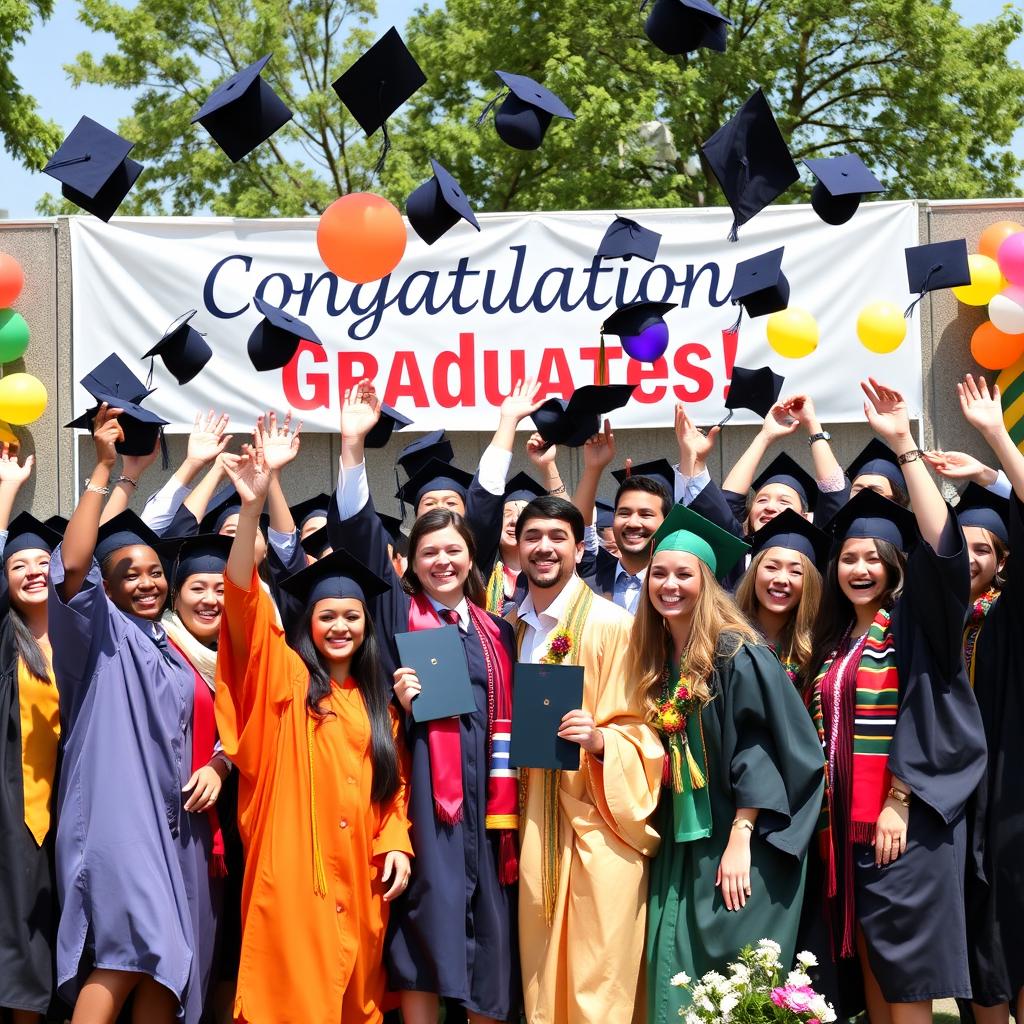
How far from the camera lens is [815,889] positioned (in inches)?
181

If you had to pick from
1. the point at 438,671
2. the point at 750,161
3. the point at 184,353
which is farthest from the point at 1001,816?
the point at 184,353

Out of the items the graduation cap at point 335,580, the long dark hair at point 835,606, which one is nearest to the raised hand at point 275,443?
the graduation cap at point 335,580

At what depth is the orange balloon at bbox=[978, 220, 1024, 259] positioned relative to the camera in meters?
8.34

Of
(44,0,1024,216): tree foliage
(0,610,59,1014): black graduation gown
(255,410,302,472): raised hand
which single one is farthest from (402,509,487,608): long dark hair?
(44,0,1024,216): tree foliage

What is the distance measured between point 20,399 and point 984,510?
5.41 metres

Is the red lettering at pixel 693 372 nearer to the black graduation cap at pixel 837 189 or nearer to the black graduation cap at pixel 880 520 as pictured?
the black graduation cap at pixel 837 189

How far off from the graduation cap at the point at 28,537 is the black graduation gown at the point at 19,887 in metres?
0.25

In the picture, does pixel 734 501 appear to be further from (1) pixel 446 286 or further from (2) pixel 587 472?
(1) pixel 446 286

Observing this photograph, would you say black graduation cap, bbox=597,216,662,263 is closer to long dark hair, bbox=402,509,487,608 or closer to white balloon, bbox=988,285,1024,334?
white balloon, bbox=988,285,1024,334

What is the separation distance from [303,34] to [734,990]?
18574 millimetres

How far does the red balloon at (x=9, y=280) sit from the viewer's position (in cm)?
823

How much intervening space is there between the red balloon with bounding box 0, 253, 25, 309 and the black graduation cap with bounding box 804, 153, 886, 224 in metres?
4.66

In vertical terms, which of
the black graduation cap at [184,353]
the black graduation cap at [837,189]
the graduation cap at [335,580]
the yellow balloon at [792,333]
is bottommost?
the graduation cap at [335,580]

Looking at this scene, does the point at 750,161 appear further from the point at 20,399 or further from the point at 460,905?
the point at 20,399
